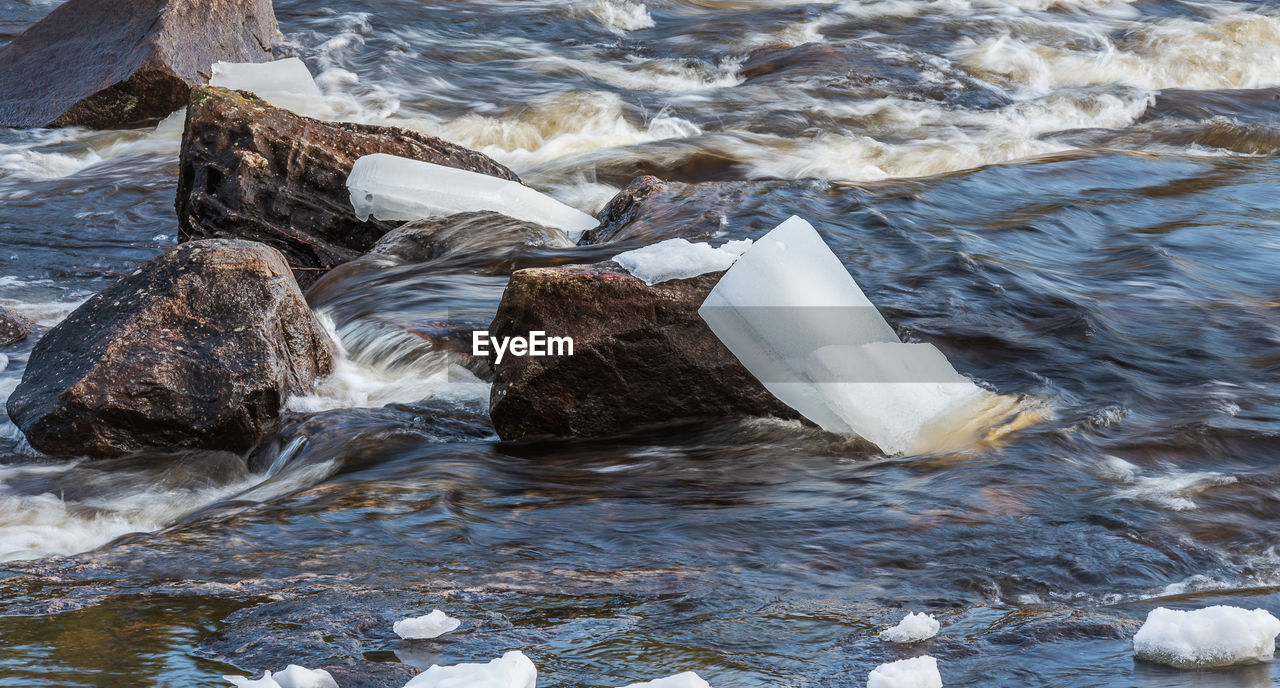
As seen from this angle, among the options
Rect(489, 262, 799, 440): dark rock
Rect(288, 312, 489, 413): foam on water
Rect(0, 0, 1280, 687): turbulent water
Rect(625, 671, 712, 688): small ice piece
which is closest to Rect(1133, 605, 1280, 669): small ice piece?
Rect(0, 0, 1280, 687): turbulent water

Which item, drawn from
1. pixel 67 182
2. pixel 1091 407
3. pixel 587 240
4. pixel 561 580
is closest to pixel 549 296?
pixel 561 580

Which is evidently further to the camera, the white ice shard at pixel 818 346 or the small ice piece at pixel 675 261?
the small ice piece at pixel 675 261

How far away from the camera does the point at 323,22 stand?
13914 mm

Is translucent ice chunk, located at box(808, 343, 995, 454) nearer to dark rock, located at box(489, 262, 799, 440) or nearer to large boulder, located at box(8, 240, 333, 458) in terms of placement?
dark rock, located at box(489, 262, 799, 440)

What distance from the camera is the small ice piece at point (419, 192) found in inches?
296

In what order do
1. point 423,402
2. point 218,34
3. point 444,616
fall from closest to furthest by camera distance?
point 444,616 < point 423,402 < point 218,34

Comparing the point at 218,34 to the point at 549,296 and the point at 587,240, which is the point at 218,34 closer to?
the point at 587,240

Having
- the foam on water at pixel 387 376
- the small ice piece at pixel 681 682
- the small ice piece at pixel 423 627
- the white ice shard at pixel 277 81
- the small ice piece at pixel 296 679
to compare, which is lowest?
the foam on water at pixel 387 376

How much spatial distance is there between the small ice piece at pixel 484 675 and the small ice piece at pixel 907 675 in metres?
0.75

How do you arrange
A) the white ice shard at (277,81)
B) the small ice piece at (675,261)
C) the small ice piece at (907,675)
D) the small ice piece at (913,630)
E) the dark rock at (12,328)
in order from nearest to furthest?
the small ice piece at (907,675) < the small ice piece at (913,630) < the small ice piece at (675,261) < the dark rock at (12,328) < the white ice shard at (277,81)

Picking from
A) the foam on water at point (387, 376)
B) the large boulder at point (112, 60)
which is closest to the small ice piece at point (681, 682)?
the foam on water at point (387, 376)

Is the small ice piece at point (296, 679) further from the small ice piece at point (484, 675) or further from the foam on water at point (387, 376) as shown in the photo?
the foam on water at point (387, 376)

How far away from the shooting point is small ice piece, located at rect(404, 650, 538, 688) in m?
2.55

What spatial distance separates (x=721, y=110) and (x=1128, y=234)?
16.1 ft
